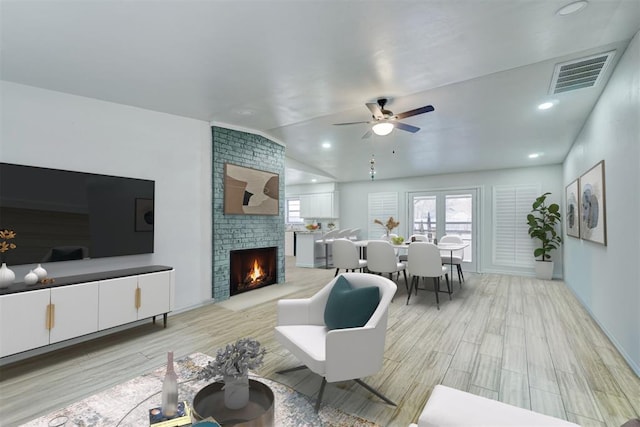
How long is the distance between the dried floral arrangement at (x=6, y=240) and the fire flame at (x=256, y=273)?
9.91 ft

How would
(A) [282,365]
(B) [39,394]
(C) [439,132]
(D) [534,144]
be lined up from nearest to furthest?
(B) [39,394] → (A) [282,365] → (C) [439,132] → (D) [534,144]

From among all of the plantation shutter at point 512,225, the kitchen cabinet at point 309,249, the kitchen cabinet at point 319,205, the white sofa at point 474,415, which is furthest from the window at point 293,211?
the white sofa at point 474,415

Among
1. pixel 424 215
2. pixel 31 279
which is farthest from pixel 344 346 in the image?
pixel 424 215

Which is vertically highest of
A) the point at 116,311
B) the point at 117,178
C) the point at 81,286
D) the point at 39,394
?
the point at 117,178

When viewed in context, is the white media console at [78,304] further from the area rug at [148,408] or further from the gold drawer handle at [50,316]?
the area rug at [148,408]

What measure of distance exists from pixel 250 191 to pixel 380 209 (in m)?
4.85

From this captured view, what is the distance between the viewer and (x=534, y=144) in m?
5.05

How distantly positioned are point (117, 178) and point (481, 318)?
4.63 meters

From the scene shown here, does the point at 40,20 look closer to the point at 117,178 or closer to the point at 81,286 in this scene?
the point at 117,178

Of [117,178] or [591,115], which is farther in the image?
[591,115]

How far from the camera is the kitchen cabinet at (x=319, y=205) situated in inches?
374

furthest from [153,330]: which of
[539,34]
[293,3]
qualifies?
[539,34]

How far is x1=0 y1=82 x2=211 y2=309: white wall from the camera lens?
110 inches

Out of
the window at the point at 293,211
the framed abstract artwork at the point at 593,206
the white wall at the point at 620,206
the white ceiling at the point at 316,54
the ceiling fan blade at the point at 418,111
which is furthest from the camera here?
the window at the point at 293,211
